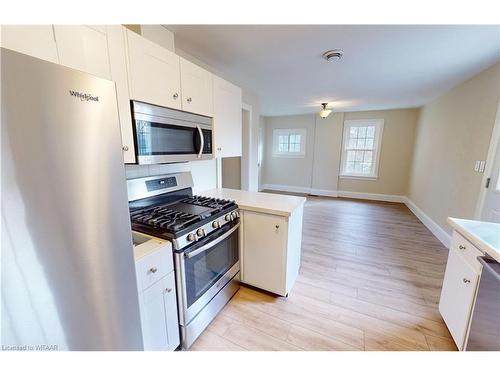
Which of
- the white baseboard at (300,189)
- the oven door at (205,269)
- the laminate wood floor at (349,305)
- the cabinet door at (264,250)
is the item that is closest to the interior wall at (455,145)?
the laminate wood floor at (349,305)

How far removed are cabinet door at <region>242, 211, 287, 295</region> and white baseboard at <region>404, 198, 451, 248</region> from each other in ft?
9.21

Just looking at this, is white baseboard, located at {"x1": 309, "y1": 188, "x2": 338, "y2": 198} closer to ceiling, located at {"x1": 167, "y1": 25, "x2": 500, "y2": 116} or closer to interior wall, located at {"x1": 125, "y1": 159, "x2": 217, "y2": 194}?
ceiling, located at {"x1": 167, "y1": 25, "x2": 500, "y2": 116}

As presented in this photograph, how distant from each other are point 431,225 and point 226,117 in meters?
4.00

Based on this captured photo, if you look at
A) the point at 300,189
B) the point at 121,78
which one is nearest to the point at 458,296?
the point at 121,78

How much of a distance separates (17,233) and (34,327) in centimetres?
27

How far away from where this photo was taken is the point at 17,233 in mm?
511

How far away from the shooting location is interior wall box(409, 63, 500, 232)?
2.44 meters

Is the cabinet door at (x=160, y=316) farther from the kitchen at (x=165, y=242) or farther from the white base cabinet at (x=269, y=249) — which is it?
the white base cabinet at (x=269, y=249)

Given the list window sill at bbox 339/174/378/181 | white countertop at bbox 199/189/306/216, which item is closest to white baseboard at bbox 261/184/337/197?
window sill at bbox 339/174/378/181

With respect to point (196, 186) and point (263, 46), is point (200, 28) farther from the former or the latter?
point (196, 186)

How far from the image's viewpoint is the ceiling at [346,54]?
67.0 inches

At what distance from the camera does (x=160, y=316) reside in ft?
4.02

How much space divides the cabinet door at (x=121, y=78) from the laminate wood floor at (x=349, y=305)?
1.49 metres

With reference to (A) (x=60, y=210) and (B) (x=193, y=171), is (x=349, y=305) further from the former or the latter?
(A) (x=60, y=210)
